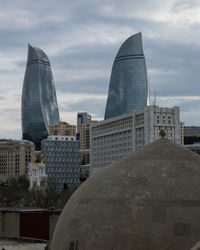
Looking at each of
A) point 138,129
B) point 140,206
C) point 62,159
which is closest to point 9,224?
point 140,206

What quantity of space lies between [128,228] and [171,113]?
158 meters

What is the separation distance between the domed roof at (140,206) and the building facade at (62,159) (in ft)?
A: 557

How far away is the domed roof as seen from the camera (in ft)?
52.3

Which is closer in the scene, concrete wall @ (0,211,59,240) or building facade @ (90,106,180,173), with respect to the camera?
concrete wall @ (0,211,59,240)

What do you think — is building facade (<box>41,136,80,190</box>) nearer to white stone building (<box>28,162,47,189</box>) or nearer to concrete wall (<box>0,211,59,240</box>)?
white stone building (<box>28,162,47,189</box>)

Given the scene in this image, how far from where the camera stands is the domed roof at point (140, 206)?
15945mm

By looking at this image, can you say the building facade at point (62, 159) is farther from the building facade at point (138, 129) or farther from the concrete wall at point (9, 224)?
the concrete wall at point (9, 224)

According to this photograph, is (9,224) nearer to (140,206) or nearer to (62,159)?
(140,206)

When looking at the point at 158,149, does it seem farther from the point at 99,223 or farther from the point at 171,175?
the point at 99,223

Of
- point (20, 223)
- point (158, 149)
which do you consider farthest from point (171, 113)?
point (158, 149)

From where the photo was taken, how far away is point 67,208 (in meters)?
19.0

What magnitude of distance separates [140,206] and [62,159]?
576 feet

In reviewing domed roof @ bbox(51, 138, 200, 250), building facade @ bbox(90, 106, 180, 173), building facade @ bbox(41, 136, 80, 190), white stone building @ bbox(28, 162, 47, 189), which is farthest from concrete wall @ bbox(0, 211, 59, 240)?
building facade @ bbox(41, 136, 80, 190)

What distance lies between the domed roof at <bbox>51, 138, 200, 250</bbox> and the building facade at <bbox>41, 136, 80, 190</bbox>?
170m
